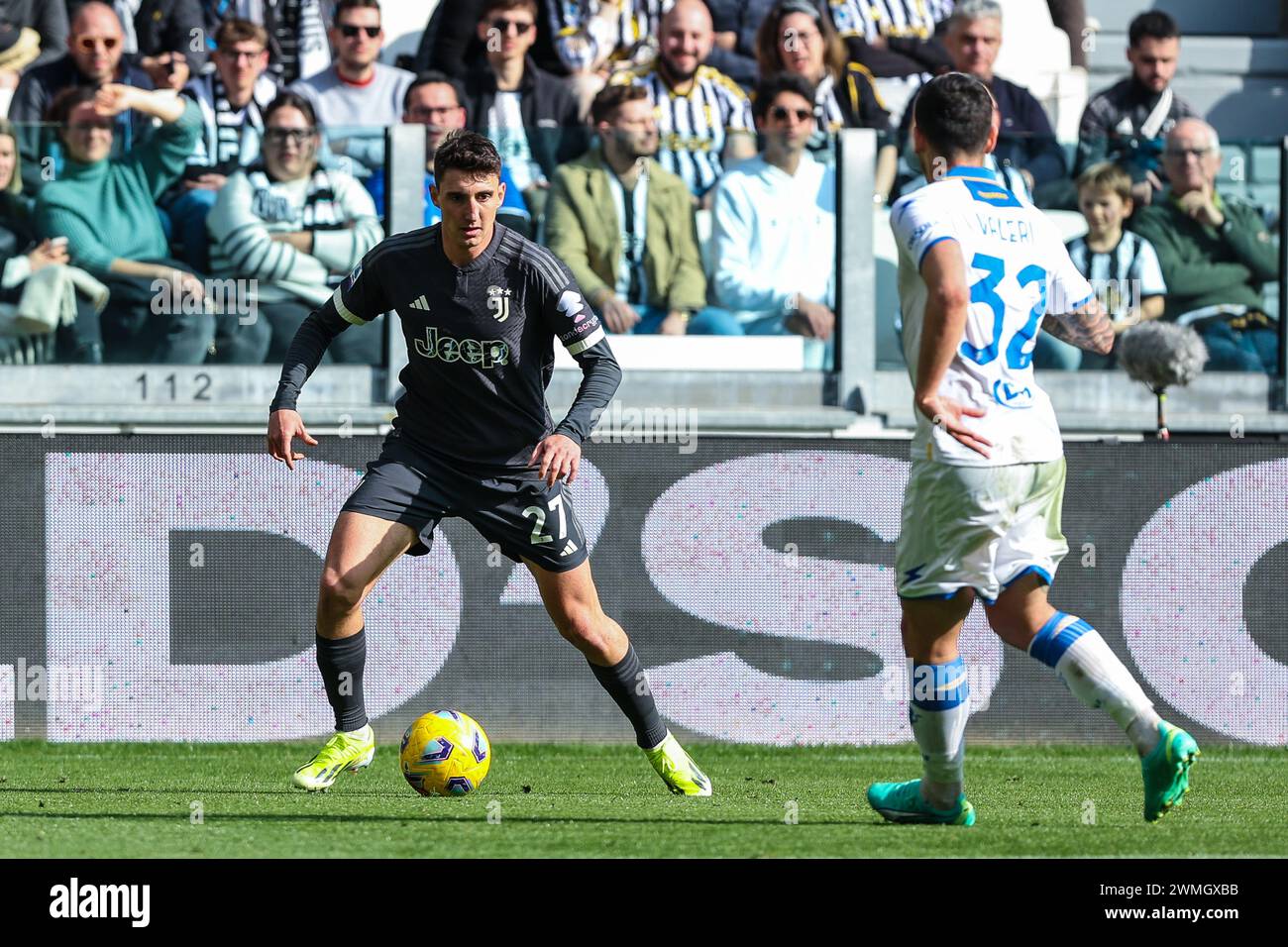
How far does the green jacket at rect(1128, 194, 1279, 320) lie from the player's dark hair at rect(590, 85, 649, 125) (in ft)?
9.39

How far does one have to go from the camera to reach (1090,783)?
7430 millimetres

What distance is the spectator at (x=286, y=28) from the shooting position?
12164mm

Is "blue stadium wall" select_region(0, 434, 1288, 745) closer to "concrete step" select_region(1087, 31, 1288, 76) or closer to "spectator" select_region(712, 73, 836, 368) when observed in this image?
"spectator" select_region(712, 73, 836, 368)

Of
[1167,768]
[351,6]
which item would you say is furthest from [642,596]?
[351,6]

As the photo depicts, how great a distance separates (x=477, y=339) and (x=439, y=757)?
57.0 inches

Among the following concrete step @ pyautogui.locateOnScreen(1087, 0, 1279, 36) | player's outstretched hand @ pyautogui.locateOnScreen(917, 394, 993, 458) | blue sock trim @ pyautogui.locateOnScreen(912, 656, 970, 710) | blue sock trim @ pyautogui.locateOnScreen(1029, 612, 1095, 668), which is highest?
concrete step @ pyautogui.locateOnScreen(1087, 0, 1279, 36)

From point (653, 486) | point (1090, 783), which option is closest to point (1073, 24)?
point (653, 486)

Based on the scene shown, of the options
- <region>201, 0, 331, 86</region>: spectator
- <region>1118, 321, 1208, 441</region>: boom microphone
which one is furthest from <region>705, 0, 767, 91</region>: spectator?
<region>1118, 321, 1208, 441</region>: boom microphone

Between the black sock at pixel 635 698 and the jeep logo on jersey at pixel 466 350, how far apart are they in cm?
116

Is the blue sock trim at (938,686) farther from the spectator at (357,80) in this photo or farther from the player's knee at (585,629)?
the spectator at (357,80)

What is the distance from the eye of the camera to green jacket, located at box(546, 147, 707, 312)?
986 cm

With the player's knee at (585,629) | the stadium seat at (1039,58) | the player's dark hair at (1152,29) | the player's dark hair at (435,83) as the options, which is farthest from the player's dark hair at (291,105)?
the stadium seat at (1039,58)
